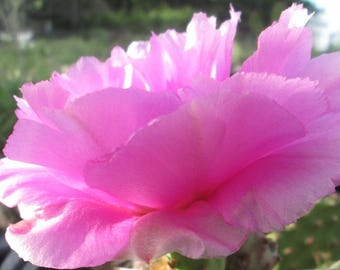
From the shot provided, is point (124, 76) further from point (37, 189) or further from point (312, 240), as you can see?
point (312, 240)

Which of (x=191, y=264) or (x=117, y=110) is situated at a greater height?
(x=117, y=110)

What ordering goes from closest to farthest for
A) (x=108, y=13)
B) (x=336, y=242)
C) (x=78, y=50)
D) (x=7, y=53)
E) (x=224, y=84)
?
(x=224, y=84) < (x=336, y=242) < (x=7, y=53) < (x=78, y=50) < (x=108, y=13)

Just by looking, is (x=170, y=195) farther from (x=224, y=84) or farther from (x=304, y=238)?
(x=304, y=238)

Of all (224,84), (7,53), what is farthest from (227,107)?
(7,53)

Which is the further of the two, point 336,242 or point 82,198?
point 336,242

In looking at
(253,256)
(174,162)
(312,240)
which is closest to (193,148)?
(174,162)

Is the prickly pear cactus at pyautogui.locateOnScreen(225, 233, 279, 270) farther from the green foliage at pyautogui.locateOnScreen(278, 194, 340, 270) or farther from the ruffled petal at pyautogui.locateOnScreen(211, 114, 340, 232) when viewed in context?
the green foliage at pyautogui.locateOnScreen(278, 194, 340, 270)

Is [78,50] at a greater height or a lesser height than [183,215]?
lesser

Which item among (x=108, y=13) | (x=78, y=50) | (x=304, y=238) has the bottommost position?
(x=108, y=13)
